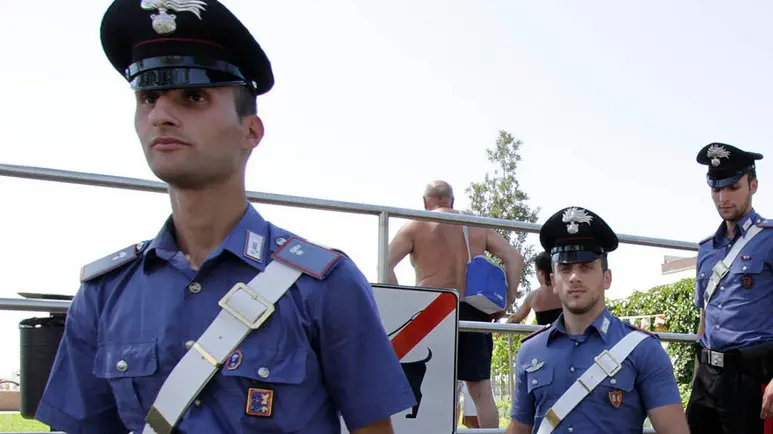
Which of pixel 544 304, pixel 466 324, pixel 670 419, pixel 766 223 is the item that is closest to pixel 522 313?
pixel 544 304

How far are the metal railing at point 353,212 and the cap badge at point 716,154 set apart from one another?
25.4 inches

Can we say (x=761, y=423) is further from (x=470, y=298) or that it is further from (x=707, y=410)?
(x=470, y=298)

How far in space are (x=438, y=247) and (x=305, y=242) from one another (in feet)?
11.2

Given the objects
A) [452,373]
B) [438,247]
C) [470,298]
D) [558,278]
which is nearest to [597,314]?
[558,278]

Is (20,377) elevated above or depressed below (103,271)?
below

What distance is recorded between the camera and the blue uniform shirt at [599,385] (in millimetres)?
3738

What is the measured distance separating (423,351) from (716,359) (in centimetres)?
206

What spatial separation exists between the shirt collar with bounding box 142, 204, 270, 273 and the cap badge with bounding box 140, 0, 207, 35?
436mm

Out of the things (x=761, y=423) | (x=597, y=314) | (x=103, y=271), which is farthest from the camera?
(x=761, y=423)

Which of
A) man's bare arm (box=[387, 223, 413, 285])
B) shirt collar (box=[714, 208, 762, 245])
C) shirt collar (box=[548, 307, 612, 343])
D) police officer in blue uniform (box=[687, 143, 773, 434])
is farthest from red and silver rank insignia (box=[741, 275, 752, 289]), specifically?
man's bare arm (box=[387, 223, 413, 285])

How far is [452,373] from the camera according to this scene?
4023 millimetres

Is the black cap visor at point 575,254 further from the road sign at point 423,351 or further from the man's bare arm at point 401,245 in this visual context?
the man's bare arm at point 401,245

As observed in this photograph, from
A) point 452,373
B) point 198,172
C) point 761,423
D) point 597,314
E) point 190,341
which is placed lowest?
point 761,423

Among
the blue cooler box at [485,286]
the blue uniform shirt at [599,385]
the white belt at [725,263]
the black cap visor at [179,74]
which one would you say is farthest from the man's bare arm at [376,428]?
the white belt at [725,263]
